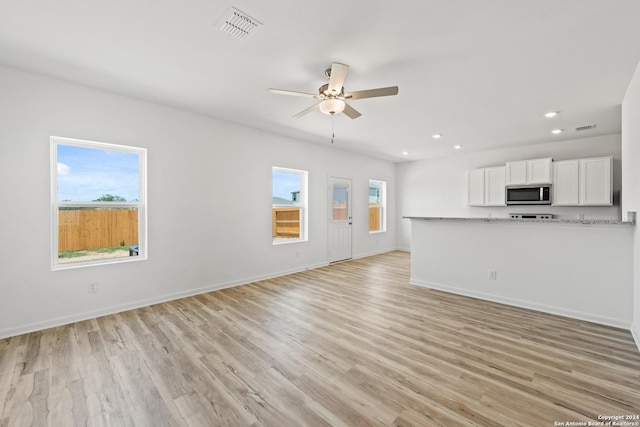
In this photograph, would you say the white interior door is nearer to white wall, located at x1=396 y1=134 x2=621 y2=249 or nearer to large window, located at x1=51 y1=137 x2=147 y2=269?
white wall, located at x1=396 y1=134 x2=621 y2=249

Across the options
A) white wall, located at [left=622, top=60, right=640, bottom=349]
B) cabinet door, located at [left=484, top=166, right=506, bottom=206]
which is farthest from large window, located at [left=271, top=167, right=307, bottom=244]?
white wall, located at [left=622, top=60, right=640, bottom=349]

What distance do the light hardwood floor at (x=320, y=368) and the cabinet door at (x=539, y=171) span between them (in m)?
3.47

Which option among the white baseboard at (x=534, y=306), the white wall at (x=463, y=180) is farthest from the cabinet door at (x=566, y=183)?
the white baseboard at (x=534, y=306)

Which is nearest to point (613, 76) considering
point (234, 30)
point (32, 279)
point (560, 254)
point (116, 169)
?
point (560, 254)

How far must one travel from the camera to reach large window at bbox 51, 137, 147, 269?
125 inches

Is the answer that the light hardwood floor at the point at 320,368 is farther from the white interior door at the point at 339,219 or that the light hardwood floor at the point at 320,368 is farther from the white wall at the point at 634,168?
the white interior door at the point at 339,219

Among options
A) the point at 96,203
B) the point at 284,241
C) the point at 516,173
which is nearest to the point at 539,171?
the point at 516,173

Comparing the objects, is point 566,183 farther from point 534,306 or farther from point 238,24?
point 238,24

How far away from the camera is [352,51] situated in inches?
98.7

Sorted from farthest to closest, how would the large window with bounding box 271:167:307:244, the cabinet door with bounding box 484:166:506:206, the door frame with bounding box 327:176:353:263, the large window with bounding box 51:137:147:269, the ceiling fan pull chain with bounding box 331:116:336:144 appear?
the door frame with bounding box 327:176:353:263
the cabinet door with bounding box 484:166:506:206
the large window with bounding box 271:167:307:244
the ceiling fan pull chain with bounding box 331:116:336:144
the large window with bounding box 51:137:147:269

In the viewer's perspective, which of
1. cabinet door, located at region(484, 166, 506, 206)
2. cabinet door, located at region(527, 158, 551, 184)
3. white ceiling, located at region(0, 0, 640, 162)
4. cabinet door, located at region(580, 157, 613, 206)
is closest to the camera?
white ceiling, located at region(0, 0, 640, 162)

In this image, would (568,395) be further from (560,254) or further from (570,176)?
(570,176)

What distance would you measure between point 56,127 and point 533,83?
18.0 ft

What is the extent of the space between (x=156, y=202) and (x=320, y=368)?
10.2 feet
